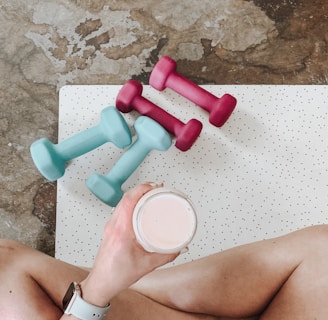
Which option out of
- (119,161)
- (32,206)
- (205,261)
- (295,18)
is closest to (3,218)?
(32,206)

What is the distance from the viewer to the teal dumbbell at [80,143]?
A: 1.03 meters

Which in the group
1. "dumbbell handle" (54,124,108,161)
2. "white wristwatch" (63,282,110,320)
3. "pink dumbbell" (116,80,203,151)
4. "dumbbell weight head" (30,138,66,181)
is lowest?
"white wristwatch" (63,282,110,320)

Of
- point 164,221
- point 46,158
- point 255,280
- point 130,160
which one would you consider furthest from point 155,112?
point 164,221

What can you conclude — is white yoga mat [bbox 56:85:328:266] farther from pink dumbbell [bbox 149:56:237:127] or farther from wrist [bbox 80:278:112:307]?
wrist [bbox 80:278:112:307]

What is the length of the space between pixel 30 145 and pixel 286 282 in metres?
0.62

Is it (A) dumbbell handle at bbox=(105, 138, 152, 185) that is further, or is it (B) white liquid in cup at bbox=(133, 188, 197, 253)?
(A) dumbbell handle at bbox=(105, 138, 152, 185)

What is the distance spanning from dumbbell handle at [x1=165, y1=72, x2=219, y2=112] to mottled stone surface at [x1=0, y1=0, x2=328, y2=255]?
7cm

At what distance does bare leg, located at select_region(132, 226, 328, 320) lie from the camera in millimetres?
764

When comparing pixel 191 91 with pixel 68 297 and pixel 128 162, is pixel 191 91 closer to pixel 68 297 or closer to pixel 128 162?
pixel 128 162

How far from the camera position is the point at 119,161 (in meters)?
1.05

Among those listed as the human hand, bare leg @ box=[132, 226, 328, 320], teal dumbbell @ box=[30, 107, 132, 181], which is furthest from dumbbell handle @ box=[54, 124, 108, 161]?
the human hand

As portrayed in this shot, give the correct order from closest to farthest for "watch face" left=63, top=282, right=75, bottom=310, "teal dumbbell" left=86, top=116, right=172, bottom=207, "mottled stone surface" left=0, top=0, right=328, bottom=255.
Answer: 1. "watch face" left=63, top=282, right=75, bottom=310
2. "teal dumbbell" left=86, top=116, right=172, bottom=207
3. "mottled stone surface" left=0, top=0, right=328, bottom=255

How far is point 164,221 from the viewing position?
573mm

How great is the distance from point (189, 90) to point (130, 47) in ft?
0.61
